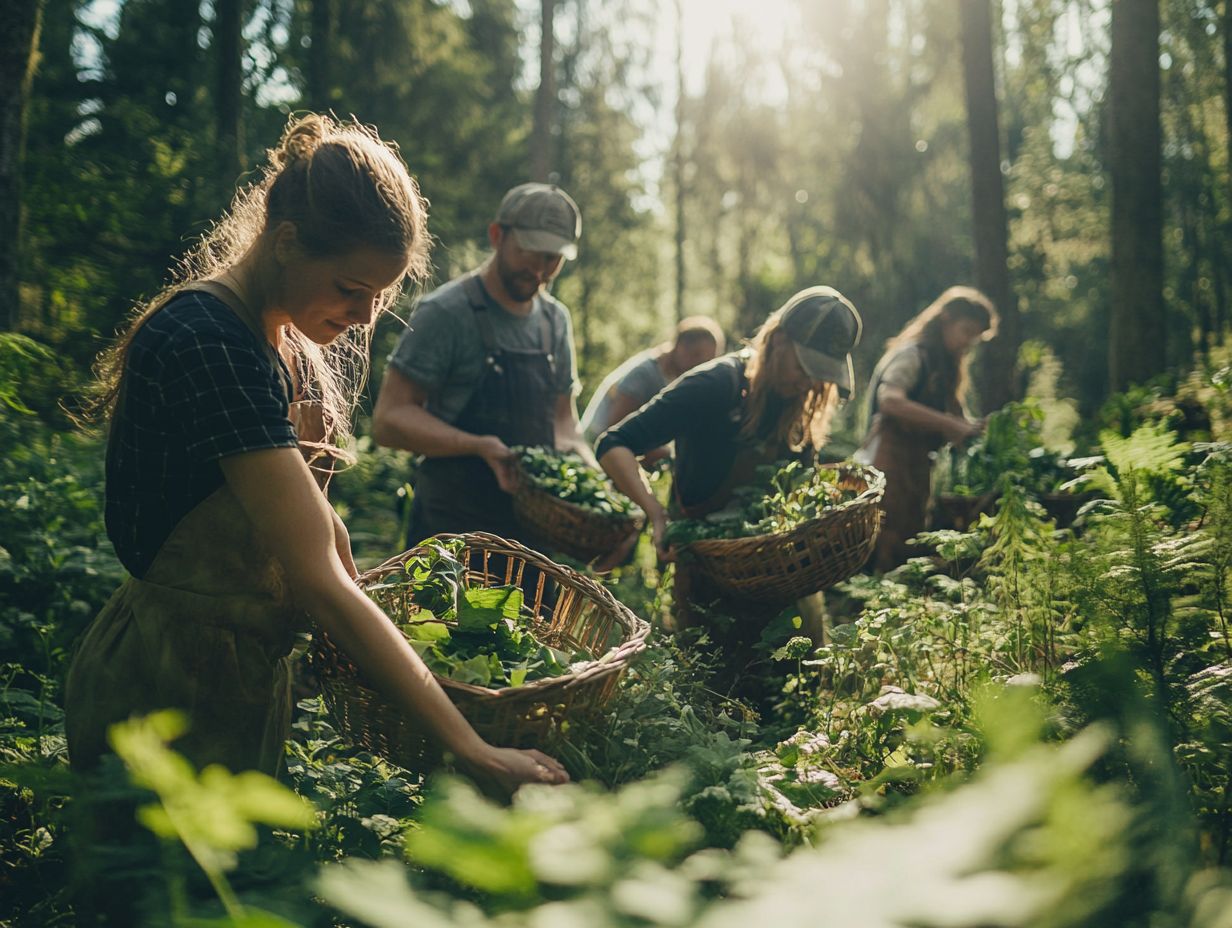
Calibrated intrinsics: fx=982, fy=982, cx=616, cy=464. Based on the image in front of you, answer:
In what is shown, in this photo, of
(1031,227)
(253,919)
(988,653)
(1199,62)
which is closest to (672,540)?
(988,653)

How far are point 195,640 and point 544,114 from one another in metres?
16.1

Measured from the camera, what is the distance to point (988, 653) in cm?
308

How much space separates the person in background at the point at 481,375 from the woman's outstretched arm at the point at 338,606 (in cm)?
227

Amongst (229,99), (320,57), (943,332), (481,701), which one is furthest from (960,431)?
(320,57)

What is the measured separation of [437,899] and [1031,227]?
24.4 metres

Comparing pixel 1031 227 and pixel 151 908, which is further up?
pixel 1031 227

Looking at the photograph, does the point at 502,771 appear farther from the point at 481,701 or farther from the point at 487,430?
the point at 487,430

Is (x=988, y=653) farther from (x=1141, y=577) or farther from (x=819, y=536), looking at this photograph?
(x=1141, y=577)

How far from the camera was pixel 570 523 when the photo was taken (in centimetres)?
392

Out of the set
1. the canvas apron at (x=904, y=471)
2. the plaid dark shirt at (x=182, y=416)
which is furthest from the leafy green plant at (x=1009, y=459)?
the plaid dark shirt at (x=182, y=416)

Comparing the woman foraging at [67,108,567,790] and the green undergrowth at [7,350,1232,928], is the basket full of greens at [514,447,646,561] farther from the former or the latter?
the woman foraging at [67,108,567,790]

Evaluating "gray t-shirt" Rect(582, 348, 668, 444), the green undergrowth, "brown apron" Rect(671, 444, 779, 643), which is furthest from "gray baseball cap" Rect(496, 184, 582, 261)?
"gray t-shirt" Rect(582, 348, 668, 444)

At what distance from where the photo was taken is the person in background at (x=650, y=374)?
6500 millimetres

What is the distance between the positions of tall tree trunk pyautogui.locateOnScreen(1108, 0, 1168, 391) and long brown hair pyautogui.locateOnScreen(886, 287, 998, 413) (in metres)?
1.70
